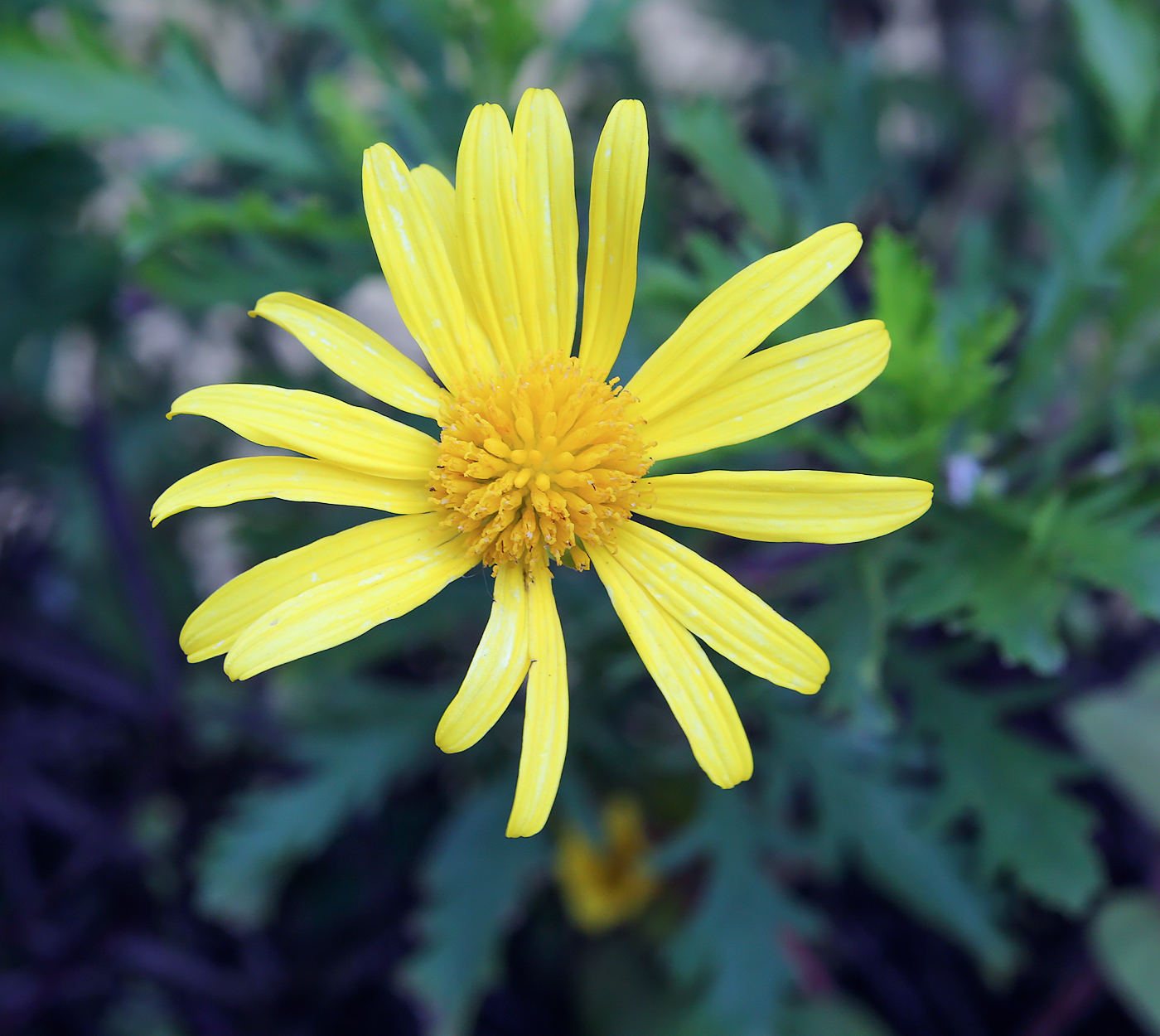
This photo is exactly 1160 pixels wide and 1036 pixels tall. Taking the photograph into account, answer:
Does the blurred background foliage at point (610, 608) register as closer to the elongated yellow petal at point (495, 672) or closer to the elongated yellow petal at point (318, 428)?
the elongated yellow petal at point (495, 672)

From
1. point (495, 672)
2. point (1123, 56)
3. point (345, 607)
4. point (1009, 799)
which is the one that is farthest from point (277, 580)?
point (1123, 56)

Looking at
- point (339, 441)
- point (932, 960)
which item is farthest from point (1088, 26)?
point (932, 960)

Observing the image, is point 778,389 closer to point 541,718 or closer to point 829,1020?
point 541,718

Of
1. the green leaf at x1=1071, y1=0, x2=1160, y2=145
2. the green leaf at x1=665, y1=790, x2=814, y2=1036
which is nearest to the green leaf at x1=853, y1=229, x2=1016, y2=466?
the green leaf at x1=1071, y1=0, x2=1160, y2=145

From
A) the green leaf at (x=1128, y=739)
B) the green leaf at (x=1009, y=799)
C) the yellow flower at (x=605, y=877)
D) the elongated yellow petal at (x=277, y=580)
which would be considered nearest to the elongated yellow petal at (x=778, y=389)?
the elongated yellow petal at (x=277, y=580)

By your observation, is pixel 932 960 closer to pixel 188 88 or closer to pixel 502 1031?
pixel 502 1031

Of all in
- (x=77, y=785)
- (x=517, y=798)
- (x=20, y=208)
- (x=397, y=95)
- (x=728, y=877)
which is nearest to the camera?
(x=517, y=798)
